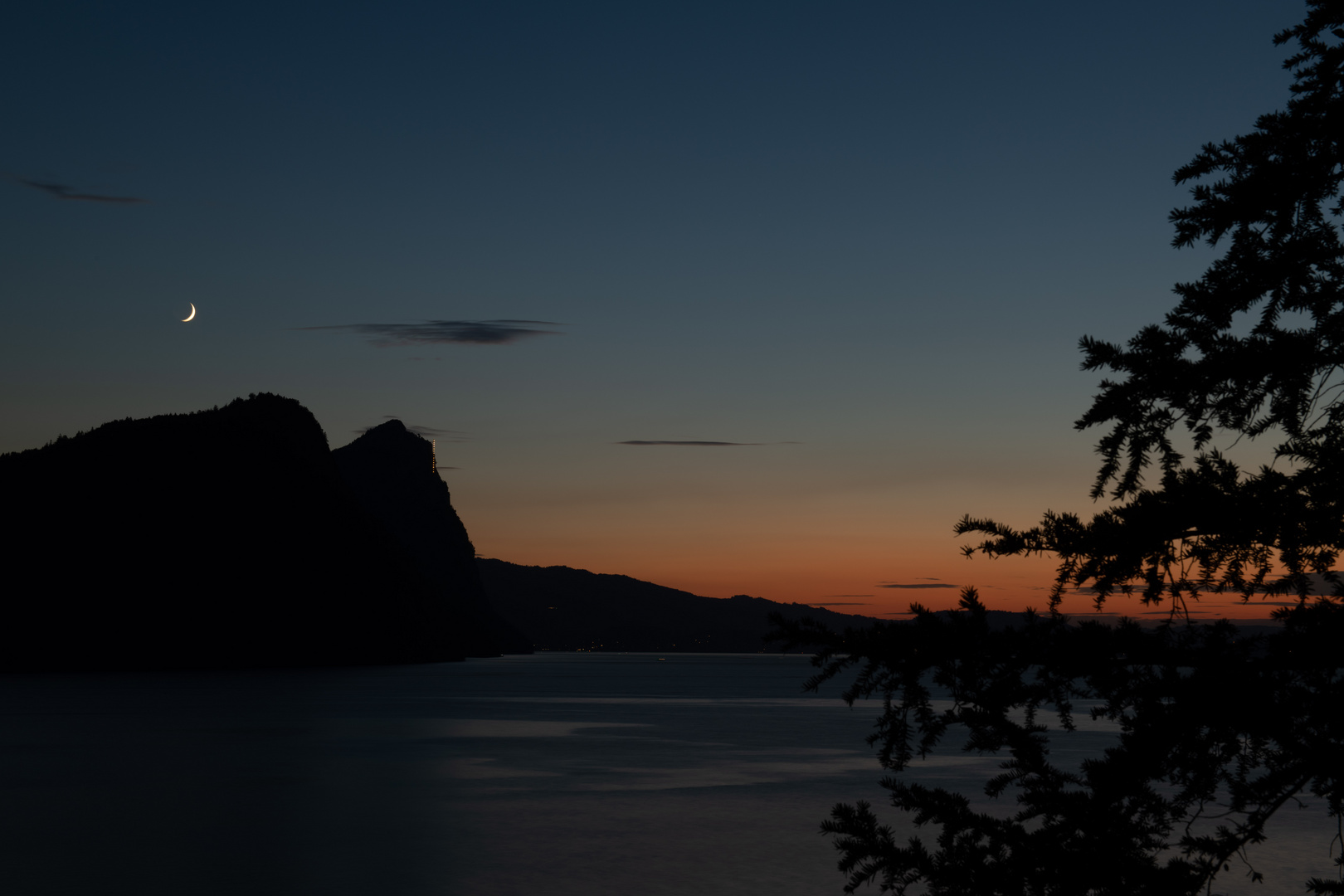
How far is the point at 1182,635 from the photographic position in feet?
19.5

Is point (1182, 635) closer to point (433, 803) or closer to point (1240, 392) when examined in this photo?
point (1240, 392)

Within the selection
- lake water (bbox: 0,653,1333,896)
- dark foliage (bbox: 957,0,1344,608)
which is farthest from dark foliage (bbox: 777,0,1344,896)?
lake water (bbox: 0,653,1333,896)

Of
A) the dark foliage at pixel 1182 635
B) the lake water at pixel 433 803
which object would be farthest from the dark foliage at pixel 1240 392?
the lake water at pixel 433 803

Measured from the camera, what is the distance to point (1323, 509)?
234 inches

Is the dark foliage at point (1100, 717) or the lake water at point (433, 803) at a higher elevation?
the dark foliage at point (1100, 717)

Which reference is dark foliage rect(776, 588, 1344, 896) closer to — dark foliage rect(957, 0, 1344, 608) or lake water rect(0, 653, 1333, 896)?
dark foliage rect(957, 0, 1344, 608)

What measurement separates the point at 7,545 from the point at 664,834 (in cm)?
19818

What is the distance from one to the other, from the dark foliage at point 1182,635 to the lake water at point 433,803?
18.6 metres

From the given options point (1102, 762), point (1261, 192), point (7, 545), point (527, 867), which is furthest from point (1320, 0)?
point (7, 545)

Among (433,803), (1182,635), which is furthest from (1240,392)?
(433,803)

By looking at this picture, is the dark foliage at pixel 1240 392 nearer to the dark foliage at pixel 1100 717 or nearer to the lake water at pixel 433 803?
the dark foliage at pixel 1100 717

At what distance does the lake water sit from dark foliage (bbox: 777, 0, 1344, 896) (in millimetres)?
18563

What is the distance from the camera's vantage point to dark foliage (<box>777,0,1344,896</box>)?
5.62m

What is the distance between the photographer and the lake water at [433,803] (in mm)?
24156
